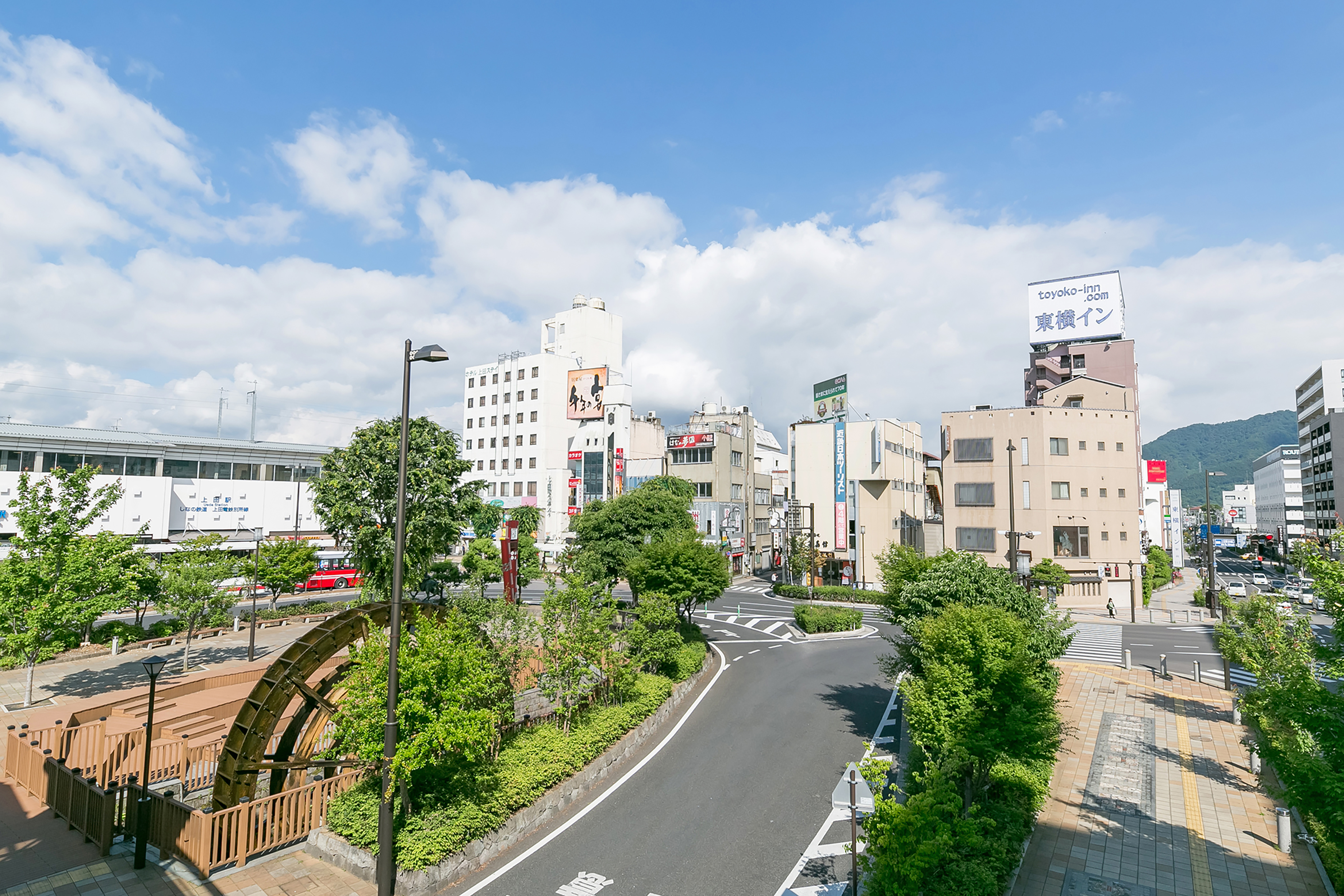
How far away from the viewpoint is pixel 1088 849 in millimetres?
13750

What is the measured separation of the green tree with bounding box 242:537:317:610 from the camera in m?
39.1

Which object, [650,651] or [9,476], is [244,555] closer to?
[9,476]

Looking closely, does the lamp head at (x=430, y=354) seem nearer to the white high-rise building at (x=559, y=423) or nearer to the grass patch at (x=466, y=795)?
the grass patch at (x=466, y=795)

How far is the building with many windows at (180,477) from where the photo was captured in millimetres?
56938

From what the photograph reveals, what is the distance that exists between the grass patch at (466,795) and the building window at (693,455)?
53.8 metres

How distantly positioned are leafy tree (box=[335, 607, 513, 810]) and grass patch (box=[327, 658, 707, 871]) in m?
0.51

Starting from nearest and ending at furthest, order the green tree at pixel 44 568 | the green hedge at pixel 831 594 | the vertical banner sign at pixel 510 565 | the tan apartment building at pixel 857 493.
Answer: the green tree at pixel 44 568
the vertical banner sign at pixel 510 565
the green hedge at pixel 831 594
the tan apartment building at pixel 857 493

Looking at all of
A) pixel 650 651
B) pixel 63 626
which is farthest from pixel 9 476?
pixel 650 651

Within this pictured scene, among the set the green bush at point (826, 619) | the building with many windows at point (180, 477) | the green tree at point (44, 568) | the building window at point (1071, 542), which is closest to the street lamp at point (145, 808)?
the green tree at point (44, 568)

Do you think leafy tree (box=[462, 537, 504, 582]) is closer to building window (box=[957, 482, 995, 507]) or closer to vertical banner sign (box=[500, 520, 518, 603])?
vertical banner sign (box=[500, 520, 518, 603])

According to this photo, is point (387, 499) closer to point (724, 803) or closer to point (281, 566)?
point (281, 566)

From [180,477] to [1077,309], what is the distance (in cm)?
9598

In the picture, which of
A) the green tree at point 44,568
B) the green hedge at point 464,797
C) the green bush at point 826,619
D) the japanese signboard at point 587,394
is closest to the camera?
the green hedge at point 464,797

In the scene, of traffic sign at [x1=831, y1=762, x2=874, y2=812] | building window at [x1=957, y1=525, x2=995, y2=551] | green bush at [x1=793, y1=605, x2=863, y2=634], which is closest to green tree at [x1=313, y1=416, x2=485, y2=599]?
traffic sign at [x1=831, y1=762, x2=874, y2=812]
